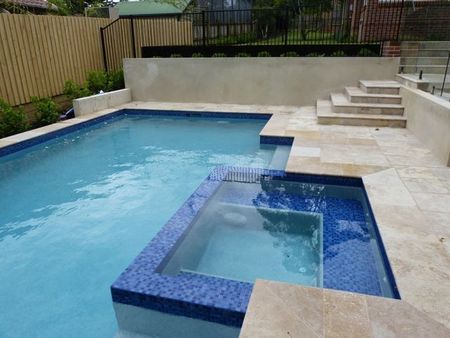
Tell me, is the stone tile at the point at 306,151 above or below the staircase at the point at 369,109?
below

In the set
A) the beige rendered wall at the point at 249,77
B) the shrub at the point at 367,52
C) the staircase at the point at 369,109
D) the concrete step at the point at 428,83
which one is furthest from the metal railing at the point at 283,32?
the concrete step at the point at 428,83

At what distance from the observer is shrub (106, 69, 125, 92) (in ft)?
31.9

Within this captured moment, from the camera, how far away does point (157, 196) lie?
452 cm

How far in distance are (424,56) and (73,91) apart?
26.4ft

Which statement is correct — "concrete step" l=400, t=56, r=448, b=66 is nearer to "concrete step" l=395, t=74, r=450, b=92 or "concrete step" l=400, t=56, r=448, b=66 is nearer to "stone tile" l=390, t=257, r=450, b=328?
"concrete step" l=395, t=74, r=450, b=92

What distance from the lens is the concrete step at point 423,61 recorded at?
7.01 m

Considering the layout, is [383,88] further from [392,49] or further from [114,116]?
[114,116]

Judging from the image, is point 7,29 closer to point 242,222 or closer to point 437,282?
point 242,222

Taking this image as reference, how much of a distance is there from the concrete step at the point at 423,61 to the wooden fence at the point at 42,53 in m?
8.00

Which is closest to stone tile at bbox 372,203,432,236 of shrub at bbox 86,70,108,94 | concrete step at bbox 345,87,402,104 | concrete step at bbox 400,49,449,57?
concrete step at bbox 345,87,402,104

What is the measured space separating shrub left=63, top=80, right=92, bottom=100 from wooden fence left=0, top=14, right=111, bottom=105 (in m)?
0.30

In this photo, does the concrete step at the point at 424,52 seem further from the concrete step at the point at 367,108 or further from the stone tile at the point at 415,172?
the stone tile at the point at 415,172

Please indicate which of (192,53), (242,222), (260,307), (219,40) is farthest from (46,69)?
(260,307)

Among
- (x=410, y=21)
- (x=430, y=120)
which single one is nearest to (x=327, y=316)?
(x=430, y=120)
